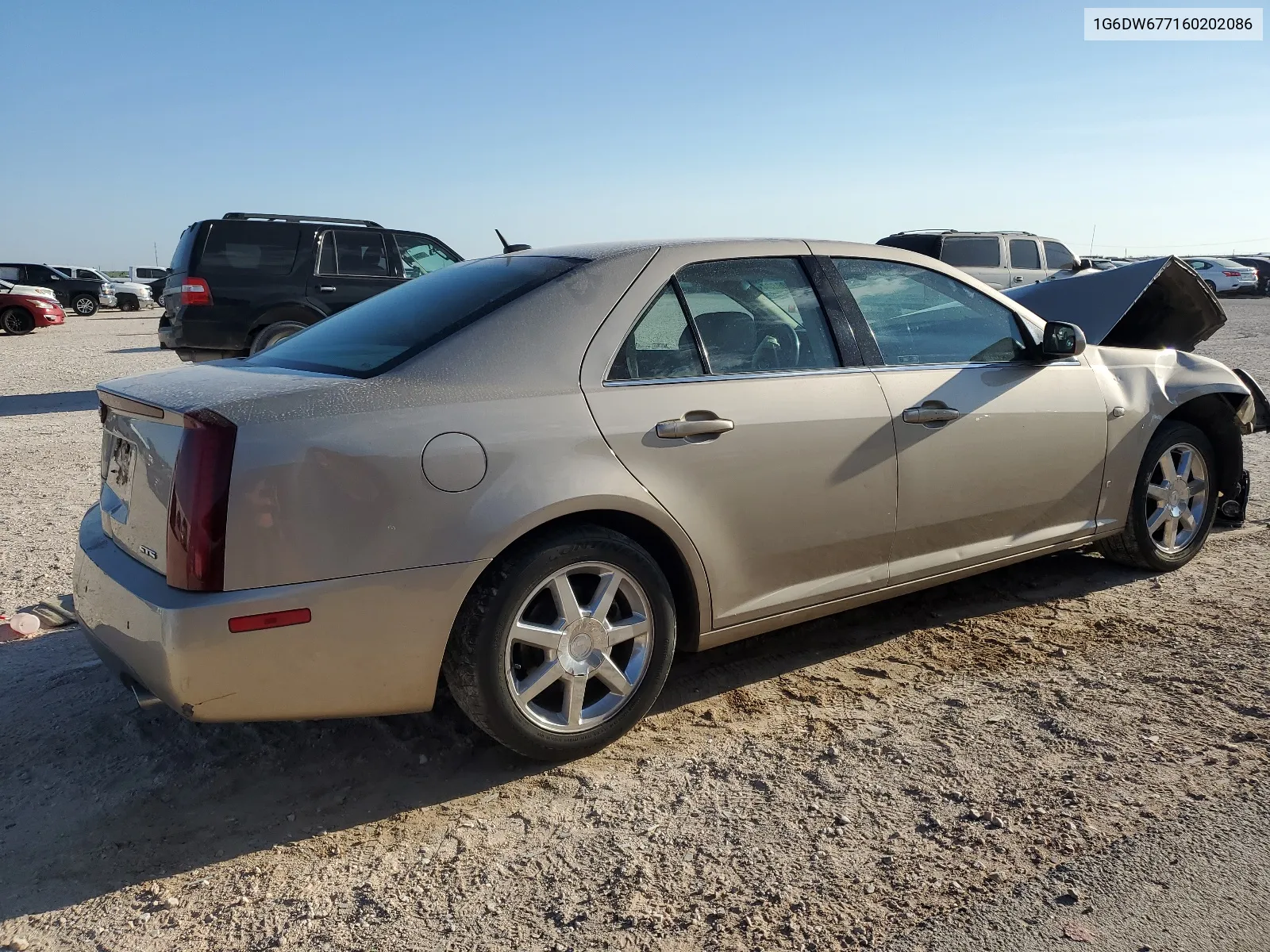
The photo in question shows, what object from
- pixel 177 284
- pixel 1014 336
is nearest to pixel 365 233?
pixel 177 284

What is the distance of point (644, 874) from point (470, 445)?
4.01ft

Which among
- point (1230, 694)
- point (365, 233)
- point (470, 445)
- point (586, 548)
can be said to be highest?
point (365, 233)

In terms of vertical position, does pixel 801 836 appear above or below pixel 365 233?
below

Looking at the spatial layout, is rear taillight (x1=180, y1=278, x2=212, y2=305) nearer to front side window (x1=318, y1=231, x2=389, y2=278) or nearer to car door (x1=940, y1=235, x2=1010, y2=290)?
front side window (x1=318, y1=231, x2=389, y2=278)

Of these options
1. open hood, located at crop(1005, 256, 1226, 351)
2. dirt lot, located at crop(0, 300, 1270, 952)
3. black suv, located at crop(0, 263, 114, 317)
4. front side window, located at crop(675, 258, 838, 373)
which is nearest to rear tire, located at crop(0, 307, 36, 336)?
black suv, located at crop(0, 263, 114, 317)

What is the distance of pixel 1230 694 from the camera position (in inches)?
141

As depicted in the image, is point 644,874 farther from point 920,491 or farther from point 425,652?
point 920,491

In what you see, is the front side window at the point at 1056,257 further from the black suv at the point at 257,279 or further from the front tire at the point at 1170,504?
the front tire at the point at 1170,504

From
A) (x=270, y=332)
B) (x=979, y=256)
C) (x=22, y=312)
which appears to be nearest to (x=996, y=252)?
(x=979, y=256)

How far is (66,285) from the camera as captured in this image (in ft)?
119

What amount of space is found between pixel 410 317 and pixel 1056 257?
19649mm

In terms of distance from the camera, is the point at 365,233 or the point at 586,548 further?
the point at 365,233

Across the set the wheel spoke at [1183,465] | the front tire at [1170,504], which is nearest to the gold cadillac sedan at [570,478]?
the front tire at [1170,504]

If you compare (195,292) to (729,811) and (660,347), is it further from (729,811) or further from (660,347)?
(729,811)
